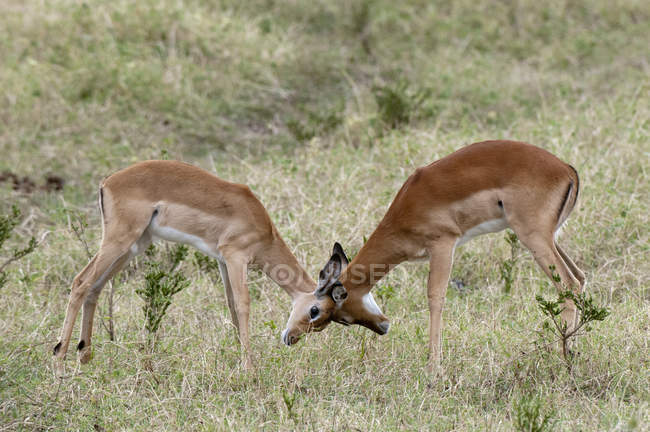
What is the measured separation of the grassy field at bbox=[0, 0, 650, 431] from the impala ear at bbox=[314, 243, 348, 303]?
0.33m

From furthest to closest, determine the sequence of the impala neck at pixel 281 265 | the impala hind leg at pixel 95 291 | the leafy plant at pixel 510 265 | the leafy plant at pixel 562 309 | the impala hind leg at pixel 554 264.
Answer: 1. the leafy plant at pixel 510 265
2. the impala neck at pixel 281 265
3. the impala hind leg at pixel 95 291
4. the impala hind leg at pixel 554 264
5. the leafy plant at pixel 562 309

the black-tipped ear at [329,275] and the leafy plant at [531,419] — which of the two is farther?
the black-tipped ear at [329,275]

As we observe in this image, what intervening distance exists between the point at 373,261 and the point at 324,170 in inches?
98.6

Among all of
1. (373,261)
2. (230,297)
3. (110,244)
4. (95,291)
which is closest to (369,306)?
(373,261)

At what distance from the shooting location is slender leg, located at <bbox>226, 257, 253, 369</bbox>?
481cm

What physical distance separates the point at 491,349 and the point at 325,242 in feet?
5.75

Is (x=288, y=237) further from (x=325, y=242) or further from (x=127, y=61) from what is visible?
(x=127, y=61)

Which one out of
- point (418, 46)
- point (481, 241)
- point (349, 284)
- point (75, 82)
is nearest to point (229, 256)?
point (349, 284)

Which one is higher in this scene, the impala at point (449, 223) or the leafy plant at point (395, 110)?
the impala at point (449, 223)

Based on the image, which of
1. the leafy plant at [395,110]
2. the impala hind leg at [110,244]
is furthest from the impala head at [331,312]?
the leafy plant at [395,110]

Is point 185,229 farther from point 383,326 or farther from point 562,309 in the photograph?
point 562,309

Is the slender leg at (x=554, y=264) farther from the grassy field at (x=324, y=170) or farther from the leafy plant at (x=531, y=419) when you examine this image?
the leafy plant at (x=531, y=419)

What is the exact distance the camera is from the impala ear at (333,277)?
462cm

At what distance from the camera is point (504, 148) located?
15.7 ft
